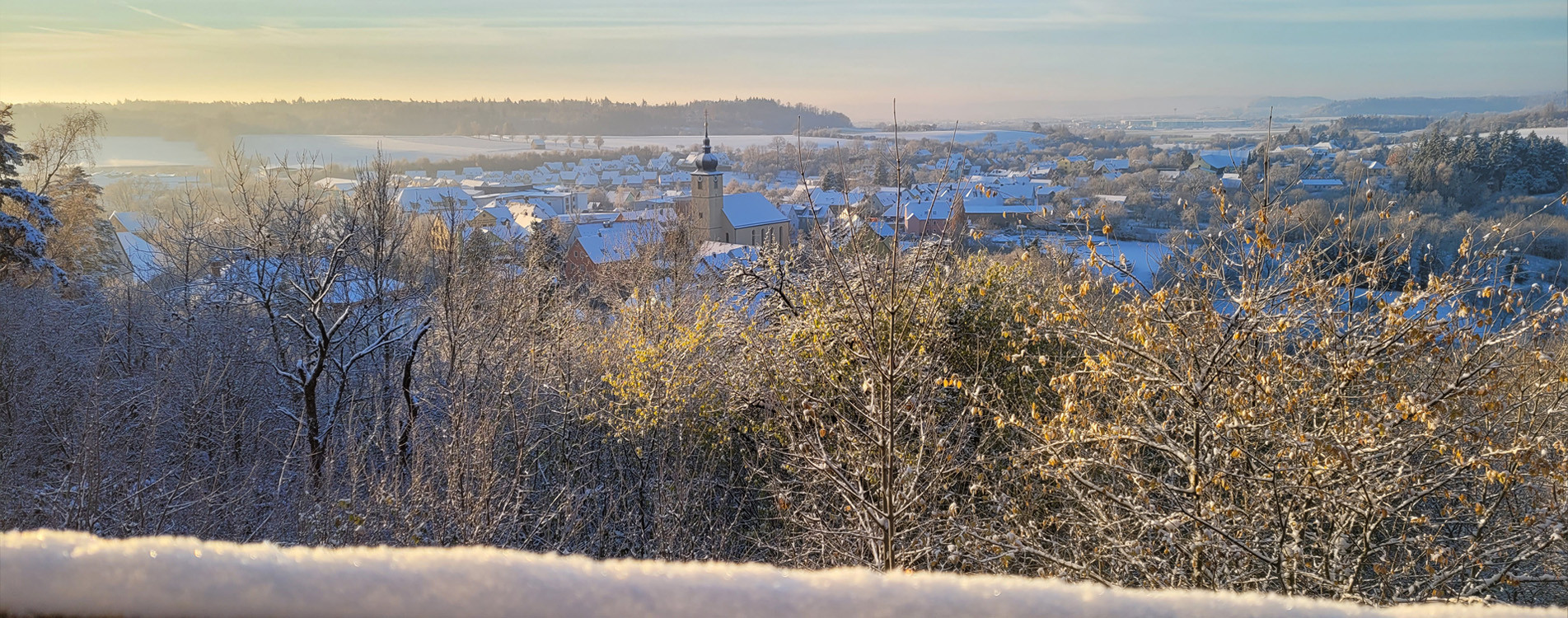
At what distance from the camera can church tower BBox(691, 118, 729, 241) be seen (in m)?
45.5

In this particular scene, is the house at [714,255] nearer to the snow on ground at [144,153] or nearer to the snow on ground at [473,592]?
the snow on ground at [144,153]

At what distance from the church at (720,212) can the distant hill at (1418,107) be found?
24.7 m

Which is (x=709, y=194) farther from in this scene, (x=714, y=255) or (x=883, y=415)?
(x=883, y=415)

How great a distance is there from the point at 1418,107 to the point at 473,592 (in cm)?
4024

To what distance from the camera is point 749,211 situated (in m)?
48.1

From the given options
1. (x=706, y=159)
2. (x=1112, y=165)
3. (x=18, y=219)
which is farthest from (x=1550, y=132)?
(x=706, y=159)

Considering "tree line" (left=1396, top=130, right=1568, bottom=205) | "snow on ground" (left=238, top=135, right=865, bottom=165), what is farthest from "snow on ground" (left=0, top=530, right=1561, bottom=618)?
A: "tree line" (left=1396, top=130, right=1568, bottom=205)

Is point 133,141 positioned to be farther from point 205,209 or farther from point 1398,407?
point 1398,407

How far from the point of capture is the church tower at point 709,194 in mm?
45469

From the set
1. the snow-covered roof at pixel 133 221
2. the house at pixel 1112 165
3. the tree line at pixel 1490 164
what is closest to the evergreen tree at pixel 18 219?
the snow-covered roof at pixel 133 221

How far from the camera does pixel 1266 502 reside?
4734mm

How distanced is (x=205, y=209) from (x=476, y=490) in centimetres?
1752

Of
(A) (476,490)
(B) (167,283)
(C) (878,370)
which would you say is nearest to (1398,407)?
(C) (878,370)

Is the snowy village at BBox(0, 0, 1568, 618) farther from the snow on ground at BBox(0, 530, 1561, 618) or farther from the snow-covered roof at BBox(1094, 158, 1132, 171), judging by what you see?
the snow-covered roof at BBox(1094, 158, 1132, 171)
